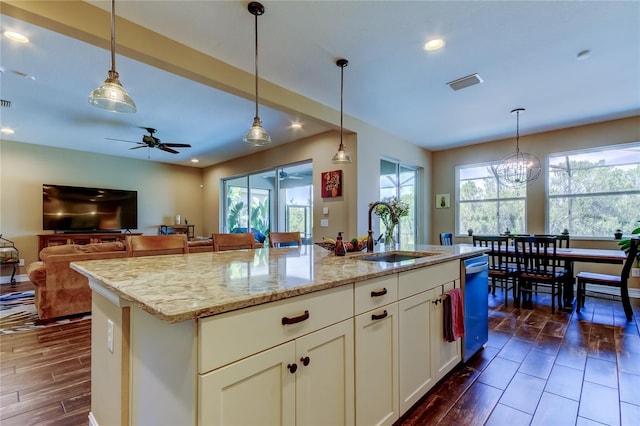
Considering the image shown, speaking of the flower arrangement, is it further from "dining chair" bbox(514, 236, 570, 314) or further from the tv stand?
the tv stand

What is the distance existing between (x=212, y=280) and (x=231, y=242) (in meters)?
1.76

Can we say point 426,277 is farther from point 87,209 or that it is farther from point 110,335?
point 87,209

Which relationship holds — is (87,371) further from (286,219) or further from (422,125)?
(422,125)

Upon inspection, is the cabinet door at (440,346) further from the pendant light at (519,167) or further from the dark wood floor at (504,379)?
the pendant light at (519,167)

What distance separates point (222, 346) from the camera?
94cm

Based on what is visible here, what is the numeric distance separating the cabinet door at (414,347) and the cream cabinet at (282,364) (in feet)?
1.50

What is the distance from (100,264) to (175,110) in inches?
121

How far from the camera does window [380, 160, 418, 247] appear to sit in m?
5.75

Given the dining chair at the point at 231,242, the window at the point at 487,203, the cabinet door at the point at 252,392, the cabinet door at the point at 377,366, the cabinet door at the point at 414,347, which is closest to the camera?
the cabinet door at the point at 252,392

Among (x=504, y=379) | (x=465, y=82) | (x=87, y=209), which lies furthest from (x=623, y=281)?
(x=87, y=209)

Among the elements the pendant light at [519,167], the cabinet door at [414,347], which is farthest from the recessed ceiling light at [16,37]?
the pendant light at [519,167]

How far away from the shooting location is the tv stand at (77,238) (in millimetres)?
5871

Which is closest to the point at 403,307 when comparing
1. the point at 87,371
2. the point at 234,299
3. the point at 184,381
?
the point at 234,299

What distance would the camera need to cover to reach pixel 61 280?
3434 mm
